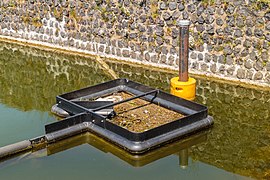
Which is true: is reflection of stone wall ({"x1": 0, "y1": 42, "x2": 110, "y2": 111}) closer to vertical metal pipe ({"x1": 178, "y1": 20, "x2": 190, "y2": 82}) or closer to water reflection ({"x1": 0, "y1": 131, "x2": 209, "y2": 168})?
water reflection ({"x1": 0, "y1": 131, "x2": 209, "y2": 168})

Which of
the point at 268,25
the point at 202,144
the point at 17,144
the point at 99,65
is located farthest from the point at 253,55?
the point at 17,144

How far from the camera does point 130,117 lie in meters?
7.53

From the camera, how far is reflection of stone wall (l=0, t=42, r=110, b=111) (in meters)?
9.16

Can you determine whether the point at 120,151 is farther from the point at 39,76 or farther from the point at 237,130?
the point at 39,76

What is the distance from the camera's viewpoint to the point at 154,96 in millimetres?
8148

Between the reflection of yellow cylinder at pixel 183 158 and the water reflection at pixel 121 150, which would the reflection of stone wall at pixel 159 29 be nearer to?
the water reflection at pixel 121 150

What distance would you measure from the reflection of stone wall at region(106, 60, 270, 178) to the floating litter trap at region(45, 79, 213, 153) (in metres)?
0.40

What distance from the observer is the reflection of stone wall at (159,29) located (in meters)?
9.05

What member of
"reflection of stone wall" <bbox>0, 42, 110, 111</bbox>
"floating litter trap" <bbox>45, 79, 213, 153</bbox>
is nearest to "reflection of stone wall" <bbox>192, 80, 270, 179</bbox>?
"floating litter trap" <bbox>45, 79, 213, 153</bbox>

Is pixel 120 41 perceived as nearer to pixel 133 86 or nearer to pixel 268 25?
pixel 133 86

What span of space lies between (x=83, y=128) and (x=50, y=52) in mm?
5547

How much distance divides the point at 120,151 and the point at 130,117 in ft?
3.39

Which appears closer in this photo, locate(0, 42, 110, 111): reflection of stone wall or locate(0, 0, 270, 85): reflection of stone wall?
locate(0, 0, 270, 85): reflection of stone wall

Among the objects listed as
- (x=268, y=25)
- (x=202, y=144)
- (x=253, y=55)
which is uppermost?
(x=268, y=25)
